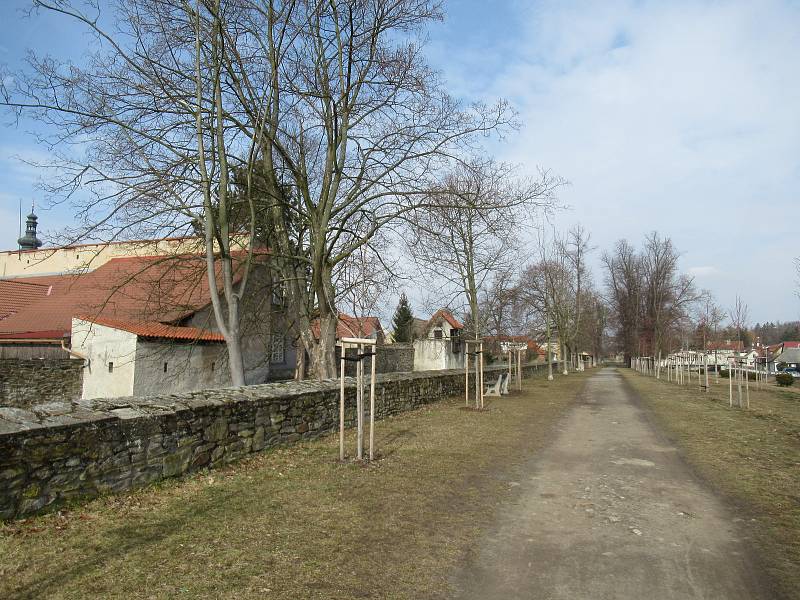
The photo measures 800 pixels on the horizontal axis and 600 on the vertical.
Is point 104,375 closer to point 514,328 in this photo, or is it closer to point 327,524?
point 327,524

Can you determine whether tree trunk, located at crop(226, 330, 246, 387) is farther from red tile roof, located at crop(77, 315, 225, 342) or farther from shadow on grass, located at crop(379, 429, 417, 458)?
red tile roof, located at crop(77, 315, 225, 342)

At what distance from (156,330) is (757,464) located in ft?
53.9

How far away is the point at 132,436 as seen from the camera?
6.36m

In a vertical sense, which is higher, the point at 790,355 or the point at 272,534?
the point at 790,355

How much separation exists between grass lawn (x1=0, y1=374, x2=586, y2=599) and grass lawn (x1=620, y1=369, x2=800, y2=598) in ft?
8.40

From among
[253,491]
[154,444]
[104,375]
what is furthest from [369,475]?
[104,375]

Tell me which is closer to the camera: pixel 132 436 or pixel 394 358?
pixel 132 436

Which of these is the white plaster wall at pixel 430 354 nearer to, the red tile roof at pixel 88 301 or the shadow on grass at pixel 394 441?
the red tile roof at pixel 88 301

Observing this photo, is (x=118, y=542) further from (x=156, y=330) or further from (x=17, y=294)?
(x=17, y=294)

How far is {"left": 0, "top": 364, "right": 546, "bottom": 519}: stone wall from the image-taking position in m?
5.21

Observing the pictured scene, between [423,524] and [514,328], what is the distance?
1342 inches

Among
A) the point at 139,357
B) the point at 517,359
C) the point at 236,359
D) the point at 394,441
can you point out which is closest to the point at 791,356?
the point at 517,359

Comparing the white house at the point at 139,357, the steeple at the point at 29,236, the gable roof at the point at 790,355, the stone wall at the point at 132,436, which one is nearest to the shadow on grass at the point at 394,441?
the stone wall at the point at 132,436

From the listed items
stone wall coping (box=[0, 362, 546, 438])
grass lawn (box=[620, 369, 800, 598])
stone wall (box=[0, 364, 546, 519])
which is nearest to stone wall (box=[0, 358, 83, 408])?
stone wall coping (box=[0, 362, 546, 438])
